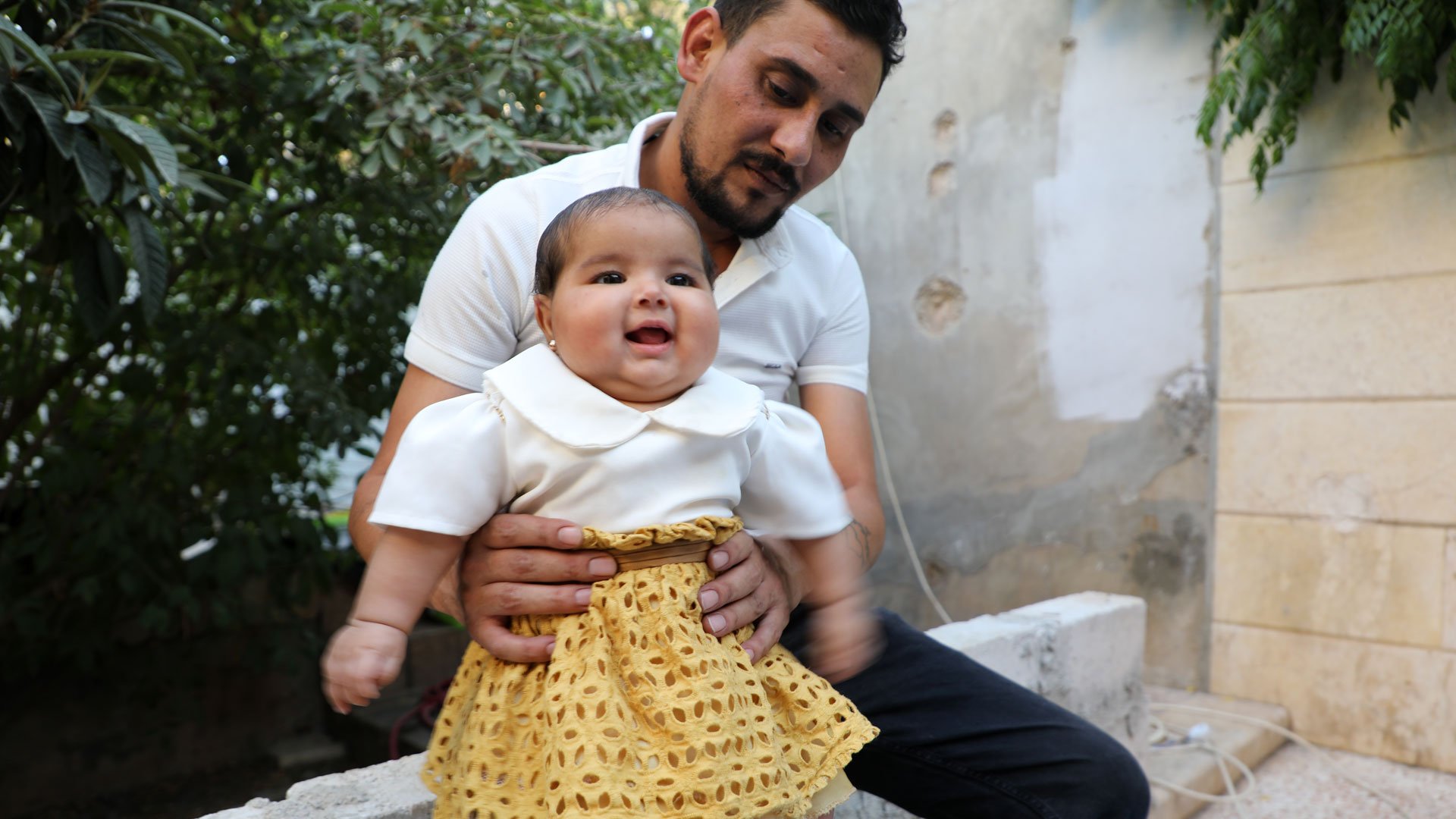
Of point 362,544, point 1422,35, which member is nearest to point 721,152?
point 362,544

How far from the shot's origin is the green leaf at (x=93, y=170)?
183 centimetres

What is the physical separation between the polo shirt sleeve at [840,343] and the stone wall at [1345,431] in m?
2.07

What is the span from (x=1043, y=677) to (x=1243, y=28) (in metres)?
2.10

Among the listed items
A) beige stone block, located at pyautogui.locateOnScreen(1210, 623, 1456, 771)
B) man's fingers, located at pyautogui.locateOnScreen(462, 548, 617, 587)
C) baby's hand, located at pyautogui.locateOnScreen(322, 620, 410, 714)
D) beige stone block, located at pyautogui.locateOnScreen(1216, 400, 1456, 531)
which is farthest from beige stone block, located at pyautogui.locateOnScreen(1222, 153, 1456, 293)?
baby's hand, located at pyautogui.locateOnScreen(322, 620, 410, 714)

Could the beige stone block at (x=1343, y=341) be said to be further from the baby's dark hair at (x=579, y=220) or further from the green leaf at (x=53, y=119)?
the green leaf at (x=53, y=119)

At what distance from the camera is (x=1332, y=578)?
3227 millimetres

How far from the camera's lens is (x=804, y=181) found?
1.73 metres

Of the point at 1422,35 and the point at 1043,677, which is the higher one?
the point at 1422,35

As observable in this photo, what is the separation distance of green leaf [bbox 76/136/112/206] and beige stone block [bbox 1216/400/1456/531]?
Result: 10.5 feet

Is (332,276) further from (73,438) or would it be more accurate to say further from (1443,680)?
(1443,680)

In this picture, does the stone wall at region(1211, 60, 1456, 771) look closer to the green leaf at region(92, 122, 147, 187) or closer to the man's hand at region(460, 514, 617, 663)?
the man's hand at region(460, 514, 617, 663)

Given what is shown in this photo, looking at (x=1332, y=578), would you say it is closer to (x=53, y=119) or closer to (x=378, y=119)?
(x=378, y=119)

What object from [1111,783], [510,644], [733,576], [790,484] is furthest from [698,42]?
[1111,783]

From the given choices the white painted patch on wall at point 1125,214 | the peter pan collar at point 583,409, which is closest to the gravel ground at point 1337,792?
the white painted patch on wall at point 1125,214
